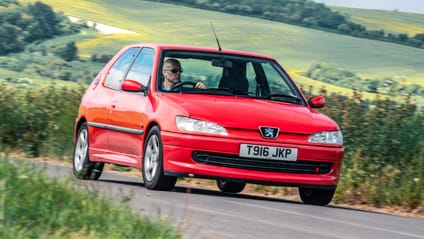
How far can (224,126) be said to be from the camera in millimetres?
14016

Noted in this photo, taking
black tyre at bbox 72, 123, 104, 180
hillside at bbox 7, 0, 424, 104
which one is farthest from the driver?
hillside at bbox 7, 0, 424, 104

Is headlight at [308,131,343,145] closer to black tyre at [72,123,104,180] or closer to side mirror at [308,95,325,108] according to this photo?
side mirror at [308,95,325,108]

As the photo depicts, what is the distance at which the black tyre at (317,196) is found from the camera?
14.9m

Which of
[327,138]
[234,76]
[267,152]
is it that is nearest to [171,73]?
[234,76]

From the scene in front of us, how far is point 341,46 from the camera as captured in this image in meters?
48.9

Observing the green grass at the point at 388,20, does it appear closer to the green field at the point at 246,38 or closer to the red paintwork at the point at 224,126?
the green field at the point at 246,38

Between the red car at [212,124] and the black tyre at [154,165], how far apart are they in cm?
1

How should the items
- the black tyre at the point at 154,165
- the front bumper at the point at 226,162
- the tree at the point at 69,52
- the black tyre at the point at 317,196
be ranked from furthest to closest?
the tree at the point at 69,52 → the black tyre at the point at 317,196 → the black tyre at the point at 154,165 → the front bumper at the point at 226,162

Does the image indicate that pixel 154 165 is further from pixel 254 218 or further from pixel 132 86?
pixel 254 218

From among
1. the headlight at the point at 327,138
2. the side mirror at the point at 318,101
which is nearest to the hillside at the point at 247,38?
the side mirror at the point at 318,101

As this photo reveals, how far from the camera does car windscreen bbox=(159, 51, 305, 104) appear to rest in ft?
50.7

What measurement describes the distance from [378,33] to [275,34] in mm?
4177

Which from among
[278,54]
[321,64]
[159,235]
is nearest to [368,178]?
[159,235]

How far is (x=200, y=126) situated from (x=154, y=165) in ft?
2.34
